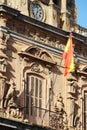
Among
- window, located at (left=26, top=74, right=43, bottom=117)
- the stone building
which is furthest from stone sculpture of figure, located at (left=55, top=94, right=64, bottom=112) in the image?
window, located at (left=26, top=74, right=43, bottom=117)

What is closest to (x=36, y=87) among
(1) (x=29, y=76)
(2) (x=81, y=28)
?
(1) (x=29, y=76)

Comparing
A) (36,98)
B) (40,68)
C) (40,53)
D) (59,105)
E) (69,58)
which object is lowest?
(59,105)

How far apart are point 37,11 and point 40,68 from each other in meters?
2.86

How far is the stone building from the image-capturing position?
2755cm

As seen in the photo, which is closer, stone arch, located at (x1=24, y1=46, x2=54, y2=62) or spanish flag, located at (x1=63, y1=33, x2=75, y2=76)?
stone arch, located at (x1=24, y1=46, x2=54, y2=62)

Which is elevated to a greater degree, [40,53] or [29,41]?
[29,41]

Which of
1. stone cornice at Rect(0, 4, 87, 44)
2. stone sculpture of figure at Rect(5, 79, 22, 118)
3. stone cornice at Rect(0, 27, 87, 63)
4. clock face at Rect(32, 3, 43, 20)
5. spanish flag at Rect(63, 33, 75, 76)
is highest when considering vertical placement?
clock face at Rect(32, 3, 43, 20)

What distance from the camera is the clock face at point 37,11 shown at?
2998cm

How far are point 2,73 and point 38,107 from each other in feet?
7.85

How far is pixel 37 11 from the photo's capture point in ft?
99.0

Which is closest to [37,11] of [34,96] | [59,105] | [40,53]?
[40,53]

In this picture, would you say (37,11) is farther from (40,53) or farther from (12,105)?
(12,105)

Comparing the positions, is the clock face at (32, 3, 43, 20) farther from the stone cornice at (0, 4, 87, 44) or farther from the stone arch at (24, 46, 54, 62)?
the stone arch at (24, 46, 54, 62)

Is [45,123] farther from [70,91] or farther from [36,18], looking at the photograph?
[36,18]
